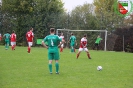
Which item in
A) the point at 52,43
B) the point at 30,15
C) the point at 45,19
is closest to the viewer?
the point at 52,43

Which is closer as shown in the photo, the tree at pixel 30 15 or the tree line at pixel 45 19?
the tree line at pixel 45 19

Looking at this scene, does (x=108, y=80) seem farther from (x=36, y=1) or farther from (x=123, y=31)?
(x=36, y=1)

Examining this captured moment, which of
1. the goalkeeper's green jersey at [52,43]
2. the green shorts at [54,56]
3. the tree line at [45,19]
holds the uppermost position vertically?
the tree line at [45,19]

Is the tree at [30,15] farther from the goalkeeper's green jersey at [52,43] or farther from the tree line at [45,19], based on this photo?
the goalkeeper's green jersey at [52,43]

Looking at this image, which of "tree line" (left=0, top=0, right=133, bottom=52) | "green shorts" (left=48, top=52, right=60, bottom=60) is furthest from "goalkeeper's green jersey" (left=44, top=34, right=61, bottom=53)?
"tree line" (left=0, top=0, right=133, bottom=52)

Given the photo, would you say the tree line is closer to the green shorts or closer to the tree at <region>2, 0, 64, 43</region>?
the tree at <region>2, 0, 64, 43</region>

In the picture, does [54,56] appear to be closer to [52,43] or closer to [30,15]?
[52,43]

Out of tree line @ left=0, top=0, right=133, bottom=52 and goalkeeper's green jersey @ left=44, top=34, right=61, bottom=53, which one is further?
tree line @ left=0, top=0, right=133, bottom=52

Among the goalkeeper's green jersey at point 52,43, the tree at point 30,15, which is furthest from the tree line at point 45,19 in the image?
the goalkeeper's green jersey at point 52,43

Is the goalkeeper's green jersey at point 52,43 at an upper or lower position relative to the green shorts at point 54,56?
upper

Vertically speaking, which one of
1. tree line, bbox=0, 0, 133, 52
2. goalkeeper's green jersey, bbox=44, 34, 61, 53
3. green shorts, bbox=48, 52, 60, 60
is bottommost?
green shorts, bbox=48, 52, 60, 60

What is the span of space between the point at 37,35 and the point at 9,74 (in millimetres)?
31409

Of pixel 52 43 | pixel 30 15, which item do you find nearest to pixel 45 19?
pixel 30 15

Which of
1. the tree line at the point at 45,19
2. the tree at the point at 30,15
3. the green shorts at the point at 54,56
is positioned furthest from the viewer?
the tree at the point at 30,15
